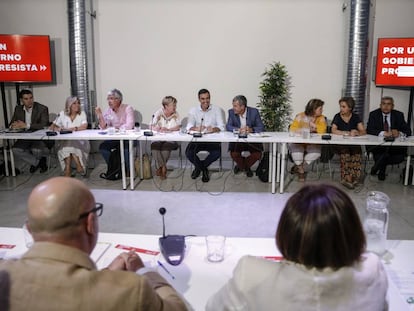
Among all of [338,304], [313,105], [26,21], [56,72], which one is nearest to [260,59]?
[313,105]

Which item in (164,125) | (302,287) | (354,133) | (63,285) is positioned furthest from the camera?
Result: (164,125)

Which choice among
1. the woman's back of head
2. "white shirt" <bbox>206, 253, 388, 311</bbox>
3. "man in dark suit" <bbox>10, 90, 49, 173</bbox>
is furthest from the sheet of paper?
"man in dark suit" <bbox>10, 90, 49, 173</bbox>

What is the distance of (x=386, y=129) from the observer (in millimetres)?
5059

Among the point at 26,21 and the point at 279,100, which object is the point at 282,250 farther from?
the point at 26,21

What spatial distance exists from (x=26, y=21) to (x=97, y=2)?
3.79 feet

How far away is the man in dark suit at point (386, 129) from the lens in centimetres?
492

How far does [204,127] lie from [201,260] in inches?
138

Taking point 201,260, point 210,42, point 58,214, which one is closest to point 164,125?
point 210,42

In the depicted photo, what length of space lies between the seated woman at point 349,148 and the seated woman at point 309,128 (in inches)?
8.3

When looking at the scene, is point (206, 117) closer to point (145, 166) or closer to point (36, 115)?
point (145, 166)

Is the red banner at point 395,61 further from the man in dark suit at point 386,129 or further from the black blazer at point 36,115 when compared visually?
the black blazer at point 36,115

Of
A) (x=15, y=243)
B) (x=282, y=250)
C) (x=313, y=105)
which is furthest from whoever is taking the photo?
(x=313, y=105)

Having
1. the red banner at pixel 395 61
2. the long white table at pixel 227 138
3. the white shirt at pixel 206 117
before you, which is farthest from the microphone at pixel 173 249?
the red banner at pixel 395 61

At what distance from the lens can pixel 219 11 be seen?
5.76 metres
